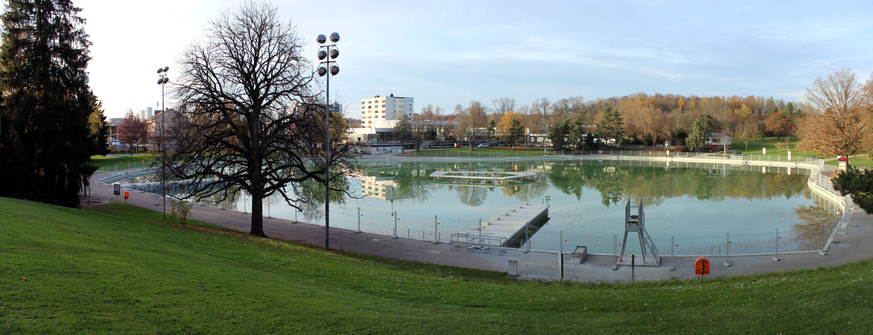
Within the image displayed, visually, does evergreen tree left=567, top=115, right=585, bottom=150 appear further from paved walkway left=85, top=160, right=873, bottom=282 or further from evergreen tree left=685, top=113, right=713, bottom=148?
paved walkway left=85, top=160, right=873, bottom=282

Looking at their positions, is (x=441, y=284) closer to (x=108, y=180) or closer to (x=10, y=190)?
(x=10, y=190)

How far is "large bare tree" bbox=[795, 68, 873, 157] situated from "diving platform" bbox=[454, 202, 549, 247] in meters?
41.9

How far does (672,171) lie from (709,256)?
1888 inches

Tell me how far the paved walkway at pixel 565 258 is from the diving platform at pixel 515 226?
219cm

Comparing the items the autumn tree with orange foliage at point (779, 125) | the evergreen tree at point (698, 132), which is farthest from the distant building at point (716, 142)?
the autumn tree with orange foliage at point (779, 125)

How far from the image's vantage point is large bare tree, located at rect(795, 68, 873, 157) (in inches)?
2002

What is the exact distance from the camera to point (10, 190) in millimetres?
23438

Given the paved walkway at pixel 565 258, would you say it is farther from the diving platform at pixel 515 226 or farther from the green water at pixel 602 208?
the diving platform at pixel 515 226

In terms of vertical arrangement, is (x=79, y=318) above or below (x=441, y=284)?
above

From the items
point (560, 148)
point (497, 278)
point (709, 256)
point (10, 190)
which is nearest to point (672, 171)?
point (560, 148)

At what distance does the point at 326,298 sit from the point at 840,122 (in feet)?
206

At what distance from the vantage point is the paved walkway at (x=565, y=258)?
49.8 ft

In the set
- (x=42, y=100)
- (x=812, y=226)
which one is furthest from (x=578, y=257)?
(x=42, y=100)

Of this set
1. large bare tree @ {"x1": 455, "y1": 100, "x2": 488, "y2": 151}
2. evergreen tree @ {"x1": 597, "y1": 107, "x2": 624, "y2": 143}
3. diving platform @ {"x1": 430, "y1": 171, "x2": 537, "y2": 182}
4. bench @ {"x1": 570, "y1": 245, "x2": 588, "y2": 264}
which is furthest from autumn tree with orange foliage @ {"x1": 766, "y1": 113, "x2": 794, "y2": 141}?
bench @ {"x1": 570, "y1": 245, "x2": 588, "y2": 264}
